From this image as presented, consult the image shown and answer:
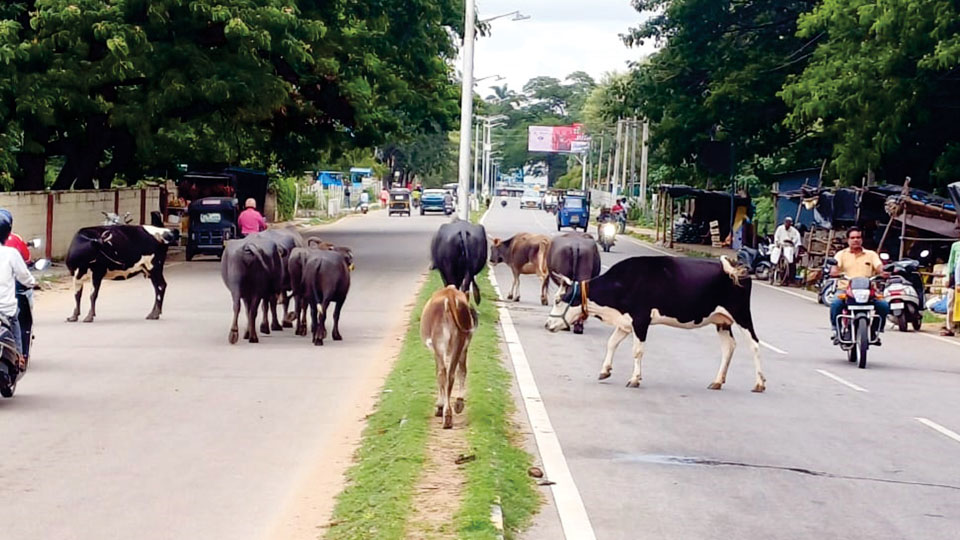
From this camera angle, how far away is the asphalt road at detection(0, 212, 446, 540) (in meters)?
8.38

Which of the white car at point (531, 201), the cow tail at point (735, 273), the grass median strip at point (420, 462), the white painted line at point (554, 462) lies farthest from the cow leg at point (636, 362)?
the white car at point (531, 201)

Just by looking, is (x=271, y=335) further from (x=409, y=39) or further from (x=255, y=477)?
(x=409, y=39)

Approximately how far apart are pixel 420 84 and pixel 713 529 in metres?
36.6

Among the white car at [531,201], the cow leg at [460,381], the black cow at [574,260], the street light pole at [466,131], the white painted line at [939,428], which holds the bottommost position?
the white car at [531,201]

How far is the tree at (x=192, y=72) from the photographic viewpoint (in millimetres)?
29453

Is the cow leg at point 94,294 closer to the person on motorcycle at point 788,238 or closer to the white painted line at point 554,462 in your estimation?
the white painted line at point 554,462

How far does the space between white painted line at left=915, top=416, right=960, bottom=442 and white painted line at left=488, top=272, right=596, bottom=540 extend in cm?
351

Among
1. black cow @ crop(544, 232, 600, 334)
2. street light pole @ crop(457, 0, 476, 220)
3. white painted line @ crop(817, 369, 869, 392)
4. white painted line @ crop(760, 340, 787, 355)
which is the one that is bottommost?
white painted line @ crop(760, 340, 787, 355)


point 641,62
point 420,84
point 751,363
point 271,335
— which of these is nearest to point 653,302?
point 751,363

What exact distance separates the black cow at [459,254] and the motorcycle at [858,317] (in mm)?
5372

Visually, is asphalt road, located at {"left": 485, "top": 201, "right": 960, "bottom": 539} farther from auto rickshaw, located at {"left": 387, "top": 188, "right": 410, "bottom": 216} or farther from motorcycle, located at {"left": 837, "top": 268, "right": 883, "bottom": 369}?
auto rickshaw, located at {"left": 387, "top": 188, "right": 410, "bottom": 216}

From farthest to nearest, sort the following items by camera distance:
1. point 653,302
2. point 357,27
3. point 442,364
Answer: point 357,27 → point 653,302 → point 442,364

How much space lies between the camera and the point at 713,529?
27.7 ft

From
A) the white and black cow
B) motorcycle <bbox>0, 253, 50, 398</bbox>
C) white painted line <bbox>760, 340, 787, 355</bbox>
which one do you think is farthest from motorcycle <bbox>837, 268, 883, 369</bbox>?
motorcycle <bbox>0, 253, 50, 398</bbox>
